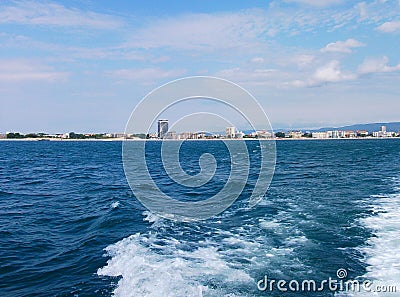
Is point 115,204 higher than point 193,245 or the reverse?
higher

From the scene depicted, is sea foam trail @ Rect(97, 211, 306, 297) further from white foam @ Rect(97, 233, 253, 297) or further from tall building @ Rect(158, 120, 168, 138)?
tall building @ Rect(158, 120, 168, 138)

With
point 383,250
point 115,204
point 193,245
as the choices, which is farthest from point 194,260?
point 115,204

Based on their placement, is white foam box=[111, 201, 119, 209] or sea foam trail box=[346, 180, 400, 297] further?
white foam box=[111, 201, 119, 209]

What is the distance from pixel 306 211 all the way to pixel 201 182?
50.5ft

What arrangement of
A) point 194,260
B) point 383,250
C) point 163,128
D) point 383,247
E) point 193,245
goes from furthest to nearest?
point 163,128 → point 193,245 → point 383,247 → point 383,250 → point 194,260

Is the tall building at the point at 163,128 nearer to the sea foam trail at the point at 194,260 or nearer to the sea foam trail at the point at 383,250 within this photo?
the sea foam trail at the point at 194,260

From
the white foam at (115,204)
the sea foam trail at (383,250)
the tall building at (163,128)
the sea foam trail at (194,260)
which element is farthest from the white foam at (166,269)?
the white foam at (115,204)

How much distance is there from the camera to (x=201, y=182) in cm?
3316

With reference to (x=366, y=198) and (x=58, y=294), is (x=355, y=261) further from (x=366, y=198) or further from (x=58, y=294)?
(x=366, y=198)

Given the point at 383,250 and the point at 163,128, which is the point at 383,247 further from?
the point at 163,128

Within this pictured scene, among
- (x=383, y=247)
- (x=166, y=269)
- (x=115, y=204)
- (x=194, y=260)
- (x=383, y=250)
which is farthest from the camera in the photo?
(x=115, y=204)

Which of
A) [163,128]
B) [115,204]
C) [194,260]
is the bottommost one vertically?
[194,260]

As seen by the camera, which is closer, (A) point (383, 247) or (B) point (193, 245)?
(A) point (383, 247)

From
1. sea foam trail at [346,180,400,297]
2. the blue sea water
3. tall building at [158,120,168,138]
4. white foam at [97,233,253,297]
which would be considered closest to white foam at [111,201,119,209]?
the blue sea water
